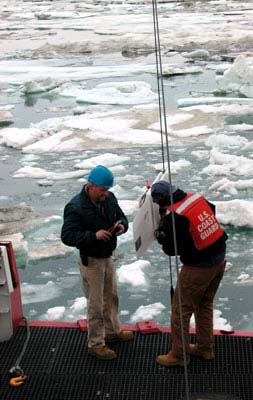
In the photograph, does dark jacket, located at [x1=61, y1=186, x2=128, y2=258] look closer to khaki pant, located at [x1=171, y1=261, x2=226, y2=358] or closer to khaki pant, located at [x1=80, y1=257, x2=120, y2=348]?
khaki pant, located at [x1=80, y1=257, x2=120, y2=348]

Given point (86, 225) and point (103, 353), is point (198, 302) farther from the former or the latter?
point (86, 225)

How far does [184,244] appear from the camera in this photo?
13.8 ft

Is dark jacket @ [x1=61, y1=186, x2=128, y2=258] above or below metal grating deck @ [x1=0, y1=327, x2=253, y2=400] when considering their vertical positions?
above

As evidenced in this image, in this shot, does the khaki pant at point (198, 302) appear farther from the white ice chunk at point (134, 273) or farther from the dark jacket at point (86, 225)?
the white ice chunk at point (134, 273)

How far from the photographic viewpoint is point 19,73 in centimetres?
2123

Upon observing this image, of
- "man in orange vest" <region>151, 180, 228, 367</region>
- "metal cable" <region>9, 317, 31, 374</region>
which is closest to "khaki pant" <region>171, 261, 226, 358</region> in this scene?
"man in orange vest" <region>151, 180, 228, 367</region>

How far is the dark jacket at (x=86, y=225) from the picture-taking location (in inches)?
170

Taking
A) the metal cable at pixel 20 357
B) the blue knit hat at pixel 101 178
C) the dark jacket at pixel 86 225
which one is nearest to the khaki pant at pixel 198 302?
the dark jacket at pixel 86 225

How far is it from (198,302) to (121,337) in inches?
28.6

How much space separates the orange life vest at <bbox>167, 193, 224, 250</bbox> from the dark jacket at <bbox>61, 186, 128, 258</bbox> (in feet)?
1.57

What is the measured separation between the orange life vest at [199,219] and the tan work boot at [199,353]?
0.80m

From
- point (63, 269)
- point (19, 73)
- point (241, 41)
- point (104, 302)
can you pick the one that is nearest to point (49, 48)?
point (19, 73)

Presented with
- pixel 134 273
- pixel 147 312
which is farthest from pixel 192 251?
pixel 134 273

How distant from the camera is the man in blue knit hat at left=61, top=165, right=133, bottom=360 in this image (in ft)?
14.1
